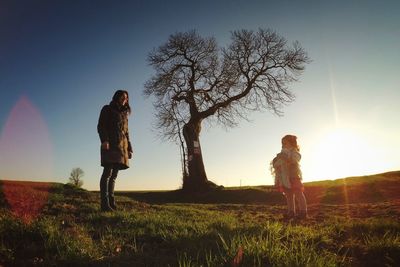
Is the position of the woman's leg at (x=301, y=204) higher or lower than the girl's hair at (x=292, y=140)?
lower

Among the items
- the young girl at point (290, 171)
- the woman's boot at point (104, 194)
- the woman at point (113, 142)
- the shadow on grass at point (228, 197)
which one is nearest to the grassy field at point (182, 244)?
the woman's boot at point (104, 194)

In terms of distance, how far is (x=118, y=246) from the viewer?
3.81m

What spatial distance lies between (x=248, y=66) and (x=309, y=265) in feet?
64.2

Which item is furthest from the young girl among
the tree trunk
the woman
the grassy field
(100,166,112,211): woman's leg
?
the tree trunk

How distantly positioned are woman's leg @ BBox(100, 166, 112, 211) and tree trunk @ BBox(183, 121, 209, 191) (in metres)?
13.8

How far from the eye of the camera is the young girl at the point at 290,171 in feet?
25.0

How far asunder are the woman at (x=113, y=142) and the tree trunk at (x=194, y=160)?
44.3 ft

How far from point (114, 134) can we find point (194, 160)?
1419cm

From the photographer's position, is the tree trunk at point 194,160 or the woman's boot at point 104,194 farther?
the tree trunk at point 194,160

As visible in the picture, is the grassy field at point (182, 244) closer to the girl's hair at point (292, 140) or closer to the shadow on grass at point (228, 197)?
the girl's hair at point (292, 140)

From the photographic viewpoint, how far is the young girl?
300 inches

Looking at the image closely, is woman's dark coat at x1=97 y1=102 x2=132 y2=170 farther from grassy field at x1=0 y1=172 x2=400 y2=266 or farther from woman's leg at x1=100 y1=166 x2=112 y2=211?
grassy field at x1=0 y1=172 x2=400 y2=266

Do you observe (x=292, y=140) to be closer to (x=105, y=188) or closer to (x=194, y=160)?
(x=105, y=188)

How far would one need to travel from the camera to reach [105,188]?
6922 mm
